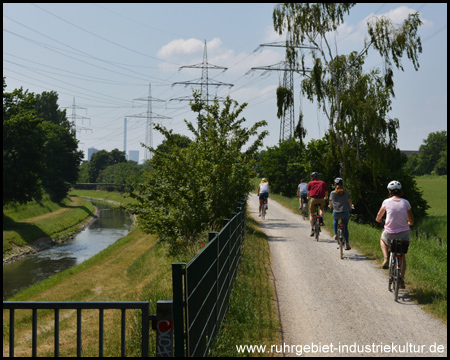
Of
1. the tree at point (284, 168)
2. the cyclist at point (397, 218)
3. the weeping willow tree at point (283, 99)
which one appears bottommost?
the cyclist at point (397, 218)

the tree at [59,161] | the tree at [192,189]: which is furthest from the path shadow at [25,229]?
the tree at [192,189]

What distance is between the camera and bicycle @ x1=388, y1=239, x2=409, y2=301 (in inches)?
321

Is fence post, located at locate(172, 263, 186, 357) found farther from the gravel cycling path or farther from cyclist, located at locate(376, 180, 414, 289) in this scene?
cyclist, located at locate(376, 180, 414, 289)

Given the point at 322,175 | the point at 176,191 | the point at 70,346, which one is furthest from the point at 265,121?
the point at 70,346

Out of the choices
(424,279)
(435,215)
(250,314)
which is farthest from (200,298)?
(435,215)

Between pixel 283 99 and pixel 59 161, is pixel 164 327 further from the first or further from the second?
pixel 59 161

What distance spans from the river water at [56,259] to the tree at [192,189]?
433 inches

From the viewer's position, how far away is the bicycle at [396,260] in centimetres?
815

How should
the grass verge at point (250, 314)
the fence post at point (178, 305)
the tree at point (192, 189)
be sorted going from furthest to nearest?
1. the tree at point (192, 189)
2. the grass verge at point (250, 314)
3. the fence post at point (178, 305)

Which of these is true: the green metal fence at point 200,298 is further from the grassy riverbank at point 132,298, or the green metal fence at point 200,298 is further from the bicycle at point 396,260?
the bicycle at point 396,260

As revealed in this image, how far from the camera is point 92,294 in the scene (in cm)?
1875

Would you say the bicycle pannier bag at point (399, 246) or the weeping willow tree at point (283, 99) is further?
the weeping willow tree at point (283, 99)

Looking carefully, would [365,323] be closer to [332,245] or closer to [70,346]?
[70,346]

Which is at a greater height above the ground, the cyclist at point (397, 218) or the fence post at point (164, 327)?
the cyclist at point (397, 218)
